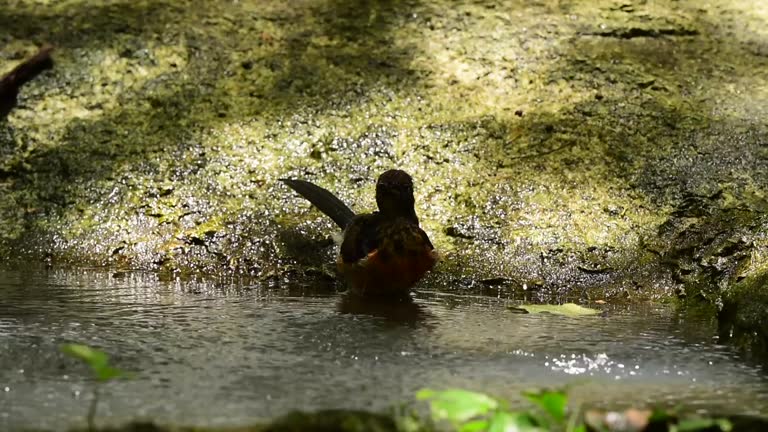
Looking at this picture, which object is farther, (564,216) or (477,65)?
(477,65)

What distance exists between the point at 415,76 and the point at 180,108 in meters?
1.38

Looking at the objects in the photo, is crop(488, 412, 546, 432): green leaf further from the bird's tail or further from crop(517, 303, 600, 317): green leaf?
the bird's tail

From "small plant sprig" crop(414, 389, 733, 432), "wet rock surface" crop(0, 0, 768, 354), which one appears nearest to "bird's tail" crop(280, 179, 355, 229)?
"wet rock surface" crop(0, 0, 768, 354)

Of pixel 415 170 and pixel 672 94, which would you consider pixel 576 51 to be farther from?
pixel 415 170

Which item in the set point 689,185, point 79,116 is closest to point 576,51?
point 689,185

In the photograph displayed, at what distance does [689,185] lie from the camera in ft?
16.6

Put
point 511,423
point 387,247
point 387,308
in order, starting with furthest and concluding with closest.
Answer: point 387,247
point 387,308
point 511,423

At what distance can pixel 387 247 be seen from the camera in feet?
14.9

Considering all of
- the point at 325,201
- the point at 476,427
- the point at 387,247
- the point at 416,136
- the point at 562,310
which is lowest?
the point at 476,427

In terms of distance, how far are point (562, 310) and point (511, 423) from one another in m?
1.95

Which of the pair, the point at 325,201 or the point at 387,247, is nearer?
the point at 387,247

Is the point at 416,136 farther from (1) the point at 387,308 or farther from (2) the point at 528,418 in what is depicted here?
(2) the point at 528,418

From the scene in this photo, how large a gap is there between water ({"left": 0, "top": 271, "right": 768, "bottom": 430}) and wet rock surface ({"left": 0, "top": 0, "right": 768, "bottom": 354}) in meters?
0.47

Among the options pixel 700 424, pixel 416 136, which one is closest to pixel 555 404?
pixel 700 424
